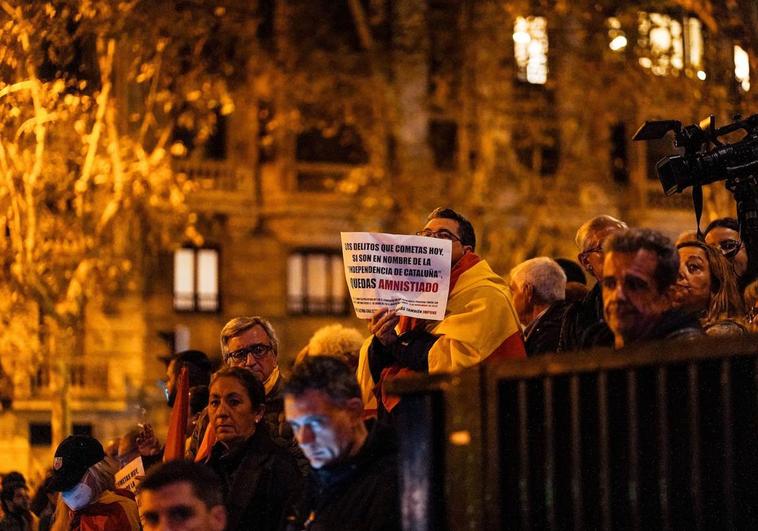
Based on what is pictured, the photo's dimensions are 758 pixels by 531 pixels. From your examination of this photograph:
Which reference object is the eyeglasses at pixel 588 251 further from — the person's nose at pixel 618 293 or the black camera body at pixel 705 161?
the person's nose at pixel 618 293

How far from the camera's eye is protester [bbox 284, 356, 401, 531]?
461 centimetres

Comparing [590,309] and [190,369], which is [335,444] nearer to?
[590,309]

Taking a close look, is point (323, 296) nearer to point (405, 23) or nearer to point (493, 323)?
point (405, 23)

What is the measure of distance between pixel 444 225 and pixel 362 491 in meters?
2.35

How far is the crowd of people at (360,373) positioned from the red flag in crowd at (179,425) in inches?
2.0

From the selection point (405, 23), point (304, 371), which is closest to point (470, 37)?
point (405, 23)

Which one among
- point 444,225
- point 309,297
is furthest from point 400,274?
point 309,297

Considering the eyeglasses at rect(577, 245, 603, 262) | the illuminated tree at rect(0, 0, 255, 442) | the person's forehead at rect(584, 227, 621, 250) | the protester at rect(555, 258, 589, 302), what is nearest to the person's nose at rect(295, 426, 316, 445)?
A: the eyeglasses at rect(577, 245, 603, 262)

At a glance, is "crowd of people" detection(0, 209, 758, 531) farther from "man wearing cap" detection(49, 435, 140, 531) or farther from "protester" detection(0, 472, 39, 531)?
"protester" detection(0, 472, 39, 531)

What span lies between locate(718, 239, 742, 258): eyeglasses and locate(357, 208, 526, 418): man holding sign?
2.23 meters

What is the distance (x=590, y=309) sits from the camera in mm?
6094

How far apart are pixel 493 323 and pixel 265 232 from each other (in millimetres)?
28305

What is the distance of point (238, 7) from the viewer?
26719mm

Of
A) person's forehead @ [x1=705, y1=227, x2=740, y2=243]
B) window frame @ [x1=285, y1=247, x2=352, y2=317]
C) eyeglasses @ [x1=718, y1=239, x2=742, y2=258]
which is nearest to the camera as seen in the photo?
eyeglasses @ [x1=718, y1=239, x2=742, y2=258]
